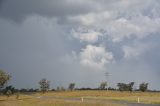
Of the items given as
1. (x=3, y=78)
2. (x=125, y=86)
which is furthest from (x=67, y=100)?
(x=125, y=86)

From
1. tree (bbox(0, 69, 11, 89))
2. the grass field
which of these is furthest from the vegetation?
tree (bbox(0, 69, 11, 89))

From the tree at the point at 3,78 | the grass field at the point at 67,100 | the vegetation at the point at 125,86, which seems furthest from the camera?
the vegetation at the point at 125,86

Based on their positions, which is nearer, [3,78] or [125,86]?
[3,78]

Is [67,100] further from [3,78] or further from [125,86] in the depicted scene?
[125,86]

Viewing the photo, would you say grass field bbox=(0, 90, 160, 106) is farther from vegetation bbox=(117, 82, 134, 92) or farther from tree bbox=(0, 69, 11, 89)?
vegetation bbox=(117, 82, 134, 92)

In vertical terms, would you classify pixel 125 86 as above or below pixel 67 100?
above

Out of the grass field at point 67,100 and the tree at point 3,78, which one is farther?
the tree at point 3,78

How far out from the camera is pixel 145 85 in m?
178

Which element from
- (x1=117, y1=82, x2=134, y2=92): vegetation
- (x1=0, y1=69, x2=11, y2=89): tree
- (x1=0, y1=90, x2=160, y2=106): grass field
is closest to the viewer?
(x1=0, y1=90, x2=160, y2=106): grass field

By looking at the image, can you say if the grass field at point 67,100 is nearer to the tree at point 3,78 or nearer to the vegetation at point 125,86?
the tree at point 3,78

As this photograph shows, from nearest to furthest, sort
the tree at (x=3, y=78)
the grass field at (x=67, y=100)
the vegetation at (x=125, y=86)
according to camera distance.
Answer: the grass field at (x=67, y=100) < the tree at (x=3, y=78) < the vegetation at (x=125, y=86)

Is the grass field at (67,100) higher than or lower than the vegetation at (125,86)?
lower

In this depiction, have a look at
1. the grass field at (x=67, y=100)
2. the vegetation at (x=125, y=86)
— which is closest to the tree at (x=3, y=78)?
the grass field at (x=67, y=100)

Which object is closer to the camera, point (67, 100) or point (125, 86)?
point (67, 100)
